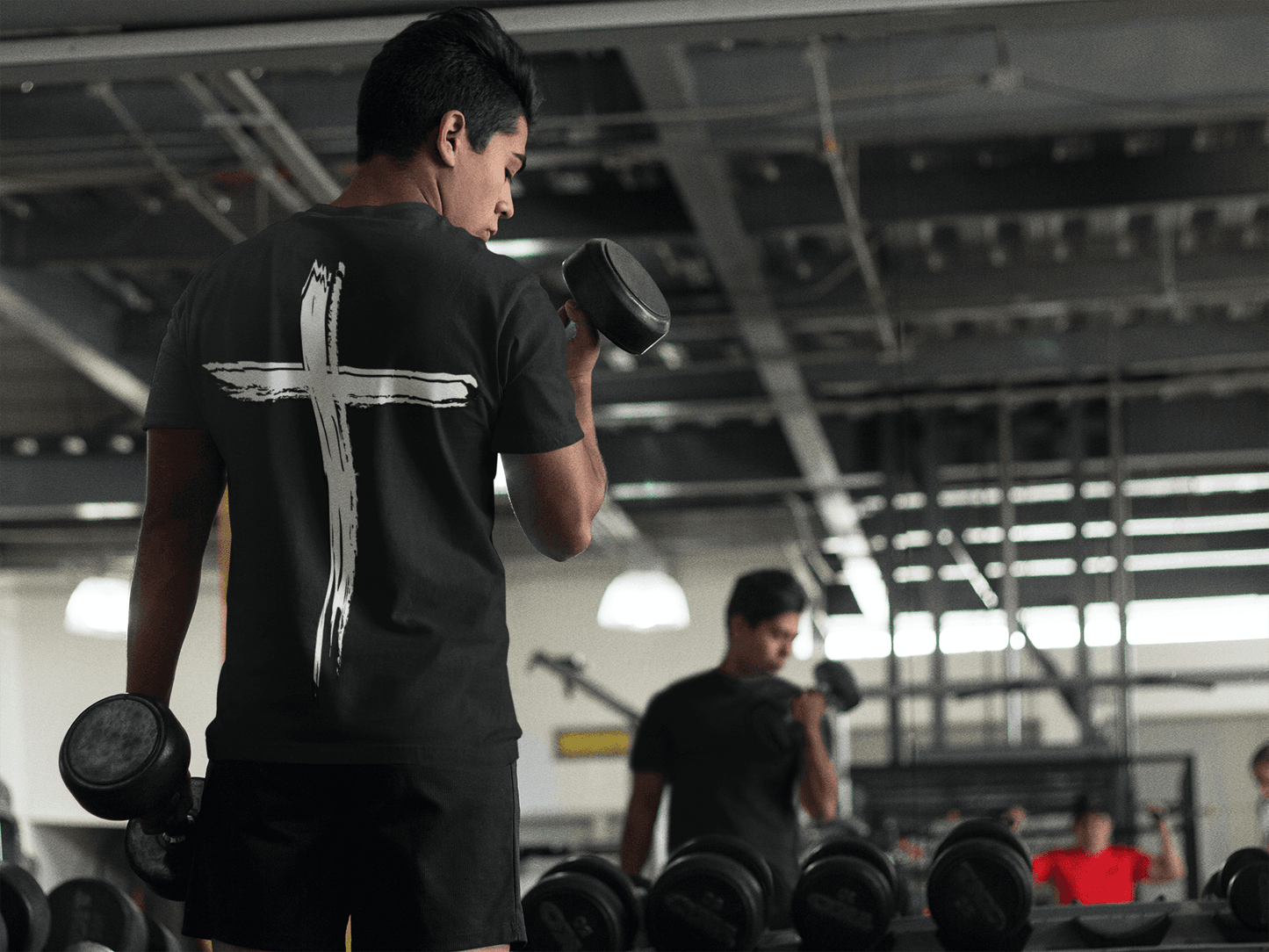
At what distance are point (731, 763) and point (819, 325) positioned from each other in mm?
3289

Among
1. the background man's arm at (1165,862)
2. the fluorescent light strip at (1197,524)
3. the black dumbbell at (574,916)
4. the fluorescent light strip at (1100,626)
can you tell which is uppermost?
the fluorescent light strip at (1197,524)

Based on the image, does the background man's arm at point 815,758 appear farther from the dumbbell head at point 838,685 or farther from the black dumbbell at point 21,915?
the black dumbbell at point 21,915

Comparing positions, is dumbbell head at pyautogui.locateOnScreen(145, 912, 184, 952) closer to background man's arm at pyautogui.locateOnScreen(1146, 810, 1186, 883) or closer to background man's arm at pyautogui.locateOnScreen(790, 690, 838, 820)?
background man's arm at pyautogui.locateOnScreen(790, 690, 838, 820)

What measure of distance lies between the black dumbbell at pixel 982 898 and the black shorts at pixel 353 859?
5.52 ft

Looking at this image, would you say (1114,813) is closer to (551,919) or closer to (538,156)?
(538,156)

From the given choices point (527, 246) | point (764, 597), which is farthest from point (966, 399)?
point (764, 597)

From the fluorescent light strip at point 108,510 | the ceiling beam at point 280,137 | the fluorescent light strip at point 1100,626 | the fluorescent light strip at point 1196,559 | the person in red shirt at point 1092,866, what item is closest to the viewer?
the ceiling beam at point 280,137

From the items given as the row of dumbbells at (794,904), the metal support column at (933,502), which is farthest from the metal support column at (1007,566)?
the row of dumbbells at (794,904)

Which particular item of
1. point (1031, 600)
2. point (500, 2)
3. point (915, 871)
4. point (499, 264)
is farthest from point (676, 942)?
point (1031, 600)

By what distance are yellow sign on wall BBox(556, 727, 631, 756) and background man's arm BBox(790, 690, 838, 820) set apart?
8488 mm

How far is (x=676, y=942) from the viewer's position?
2.53 m

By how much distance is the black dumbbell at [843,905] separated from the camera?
8.33ft

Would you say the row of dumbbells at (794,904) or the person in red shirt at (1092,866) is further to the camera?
the person in red shirt at (1092,866)

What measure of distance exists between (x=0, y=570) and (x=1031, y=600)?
7.09 metres
